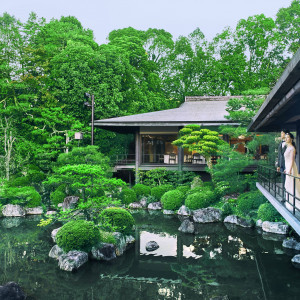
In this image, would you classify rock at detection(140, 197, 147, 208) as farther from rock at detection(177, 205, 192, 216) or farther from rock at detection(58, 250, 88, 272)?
rock at detection(58, 250, 88, 272)

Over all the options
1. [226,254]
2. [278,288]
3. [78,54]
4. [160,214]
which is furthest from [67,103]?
[278,288]

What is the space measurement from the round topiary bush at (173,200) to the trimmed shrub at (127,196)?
1.89 m

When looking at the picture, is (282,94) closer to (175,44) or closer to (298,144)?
(298,144)

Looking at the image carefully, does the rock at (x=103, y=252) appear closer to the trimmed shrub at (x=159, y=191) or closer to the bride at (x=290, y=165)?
the bride at (x=290, y=165)

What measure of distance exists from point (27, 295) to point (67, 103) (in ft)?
59.1

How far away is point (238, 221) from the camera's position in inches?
553

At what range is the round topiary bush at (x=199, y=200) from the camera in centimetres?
1553

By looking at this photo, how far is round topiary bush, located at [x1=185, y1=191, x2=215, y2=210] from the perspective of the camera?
1553 cm

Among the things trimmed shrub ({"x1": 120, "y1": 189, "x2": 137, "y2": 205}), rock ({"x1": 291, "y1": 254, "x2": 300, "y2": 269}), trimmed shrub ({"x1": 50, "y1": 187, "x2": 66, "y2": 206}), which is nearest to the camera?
rock ({"x1": 291, "y1": 254, "x2": 300, "y2": 269})

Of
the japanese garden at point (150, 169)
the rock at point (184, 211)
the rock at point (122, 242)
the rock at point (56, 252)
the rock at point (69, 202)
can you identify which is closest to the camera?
the japanese garden at point (150, 169)

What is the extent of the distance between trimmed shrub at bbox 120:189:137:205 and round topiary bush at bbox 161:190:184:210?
1.89 metres

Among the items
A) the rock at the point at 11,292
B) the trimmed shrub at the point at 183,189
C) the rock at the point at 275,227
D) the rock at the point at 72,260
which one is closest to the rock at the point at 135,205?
the trimmed shrub at the point at 183,189

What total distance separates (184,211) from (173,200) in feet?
2.63

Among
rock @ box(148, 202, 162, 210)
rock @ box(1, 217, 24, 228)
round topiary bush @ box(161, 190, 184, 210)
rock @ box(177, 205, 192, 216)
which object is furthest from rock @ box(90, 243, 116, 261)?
rock @ box(148, 202, 162, 210)
